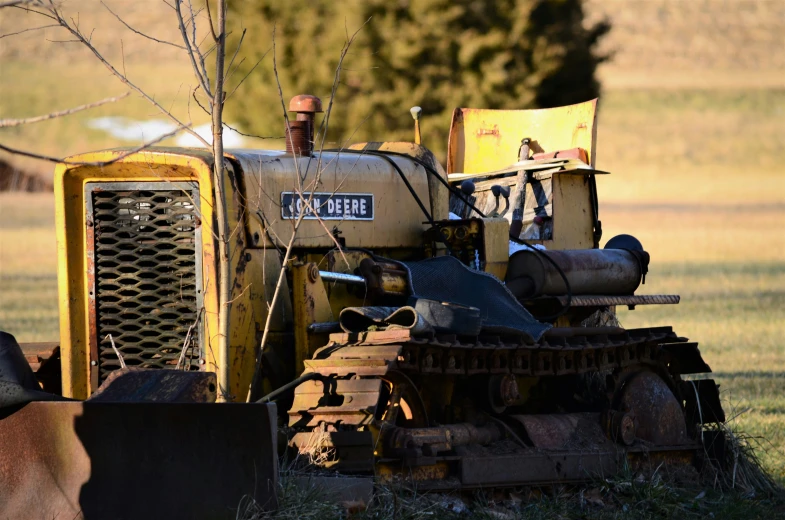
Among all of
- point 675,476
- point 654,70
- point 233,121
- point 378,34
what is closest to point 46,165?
Answer: point 233,121

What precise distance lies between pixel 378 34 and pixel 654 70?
63310mm

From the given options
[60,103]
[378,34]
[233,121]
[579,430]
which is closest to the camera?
[579,430]

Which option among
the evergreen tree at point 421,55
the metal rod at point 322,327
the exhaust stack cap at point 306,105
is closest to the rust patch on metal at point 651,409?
the metal rod at point 322,327

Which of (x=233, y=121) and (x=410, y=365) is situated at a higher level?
(x=233, y=121)

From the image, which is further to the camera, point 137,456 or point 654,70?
point 654,70

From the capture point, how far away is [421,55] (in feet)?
119

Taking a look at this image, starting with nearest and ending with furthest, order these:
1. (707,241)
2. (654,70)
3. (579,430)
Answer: (579,430) < (707,241) < (654,70)

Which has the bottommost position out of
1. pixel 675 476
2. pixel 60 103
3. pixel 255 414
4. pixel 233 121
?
pixel 675 476

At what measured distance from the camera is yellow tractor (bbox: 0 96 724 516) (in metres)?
6.83

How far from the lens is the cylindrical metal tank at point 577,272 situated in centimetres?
895

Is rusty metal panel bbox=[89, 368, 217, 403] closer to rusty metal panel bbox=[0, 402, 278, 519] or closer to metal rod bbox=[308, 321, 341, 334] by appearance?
rusty metal panel bbox=[0, 402, 278, 519]

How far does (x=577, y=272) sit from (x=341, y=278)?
1.78 m

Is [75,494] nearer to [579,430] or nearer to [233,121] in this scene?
[579,430]

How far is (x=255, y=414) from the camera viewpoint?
6.57 m
